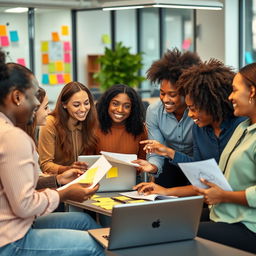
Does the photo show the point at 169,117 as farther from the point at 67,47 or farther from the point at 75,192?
the point at 67,47

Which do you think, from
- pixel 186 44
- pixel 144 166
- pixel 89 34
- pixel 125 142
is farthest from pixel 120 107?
pixel 186 44

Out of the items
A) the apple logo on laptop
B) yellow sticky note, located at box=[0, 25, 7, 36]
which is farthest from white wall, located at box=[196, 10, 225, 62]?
the apple logo on laptop

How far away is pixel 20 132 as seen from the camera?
2.02 metres

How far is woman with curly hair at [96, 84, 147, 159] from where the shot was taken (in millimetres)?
3559

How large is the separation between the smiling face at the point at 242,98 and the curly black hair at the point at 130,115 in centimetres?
109

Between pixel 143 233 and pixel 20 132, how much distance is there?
647 millimetres

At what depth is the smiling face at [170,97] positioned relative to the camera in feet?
10.8

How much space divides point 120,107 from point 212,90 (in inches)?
33.9

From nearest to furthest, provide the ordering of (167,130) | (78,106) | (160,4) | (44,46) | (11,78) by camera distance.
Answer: (11,78), (167,130), (78,106), (160,4), (44,46)

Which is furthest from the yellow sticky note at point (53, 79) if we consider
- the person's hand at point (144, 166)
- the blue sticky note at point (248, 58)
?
the person's hand at point (144, 166)

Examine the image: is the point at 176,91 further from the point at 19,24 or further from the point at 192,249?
the point at 19,24

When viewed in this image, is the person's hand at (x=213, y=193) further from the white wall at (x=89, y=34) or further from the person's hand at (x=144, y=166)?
the white wall at (x=89, y=34)

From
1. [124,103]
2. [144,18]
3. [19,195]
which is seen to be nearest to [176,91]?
[124,103]

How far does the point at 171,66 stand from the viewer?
336 centimetres
